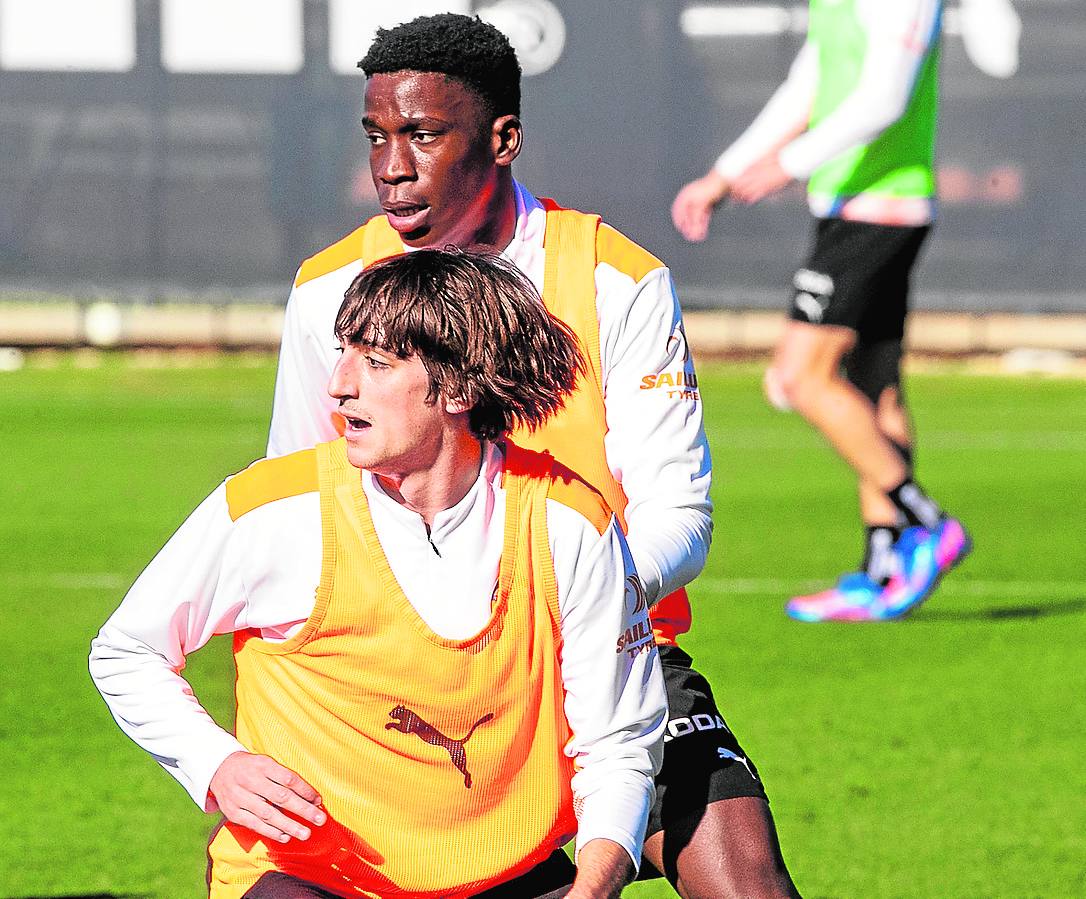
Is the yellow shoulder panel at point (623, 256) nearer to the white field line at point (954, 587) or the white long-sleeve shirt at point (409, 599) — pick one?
the white long-sleeve shirt at point (409, 599)

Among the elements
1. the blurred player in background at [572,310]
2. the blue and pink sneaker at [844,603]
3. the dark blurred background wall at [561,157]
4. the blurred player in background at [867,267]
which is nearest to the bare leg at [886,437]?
the blurred player in background at [867,267]

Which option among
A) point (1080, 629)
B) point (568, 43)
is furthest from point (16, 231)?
point (1080, 629)

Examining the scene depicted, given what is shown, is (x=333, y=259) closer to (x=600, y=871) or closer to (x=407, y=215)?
(x=407, y=215)

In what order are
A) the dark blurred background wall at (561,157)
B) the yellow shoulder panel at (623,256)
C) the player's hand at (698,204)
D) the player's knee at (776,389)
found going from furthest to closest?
the dark blurred background wall at (561,157), the player's knee at (776,389), the player's hand at (698,204), the yellow shoulder panel at (623,256)

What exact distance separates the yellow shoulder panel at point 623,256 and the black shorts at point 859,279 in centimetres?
392

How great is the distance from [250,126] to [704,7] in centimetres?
370

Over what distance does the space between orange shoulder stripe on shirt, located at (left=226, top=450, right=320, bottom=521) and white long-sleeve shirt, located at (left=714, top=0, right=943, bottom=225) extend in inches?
165

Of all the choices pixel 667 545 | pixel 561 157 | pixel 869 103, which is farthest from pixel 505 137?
pixel 561 157

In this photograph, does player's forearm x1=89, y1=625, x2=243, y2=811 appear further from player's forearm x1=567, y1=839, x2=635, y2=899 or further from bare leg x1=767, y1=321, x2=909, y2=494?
bare leg x1=767, y1=321, x2=909, y2=494

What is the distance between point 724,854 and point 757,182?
11.3 feet

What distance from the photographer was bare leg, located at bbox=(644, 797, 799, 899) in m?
3.55

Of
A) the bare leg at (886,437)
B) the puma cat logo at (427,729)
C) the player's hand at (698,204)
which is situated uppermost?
the player's hand at (698,204)

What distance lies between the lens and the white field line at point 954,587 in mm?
8367

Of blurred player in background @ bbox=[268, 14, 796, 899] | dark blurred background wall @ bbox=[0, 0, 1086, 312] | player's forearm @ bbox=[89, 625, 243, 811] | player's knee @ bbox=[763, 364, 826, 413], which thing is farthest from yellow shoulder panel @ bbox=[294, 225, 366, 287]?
dark blurred background wall @ bbox=[0, 0, 1086, 312]
